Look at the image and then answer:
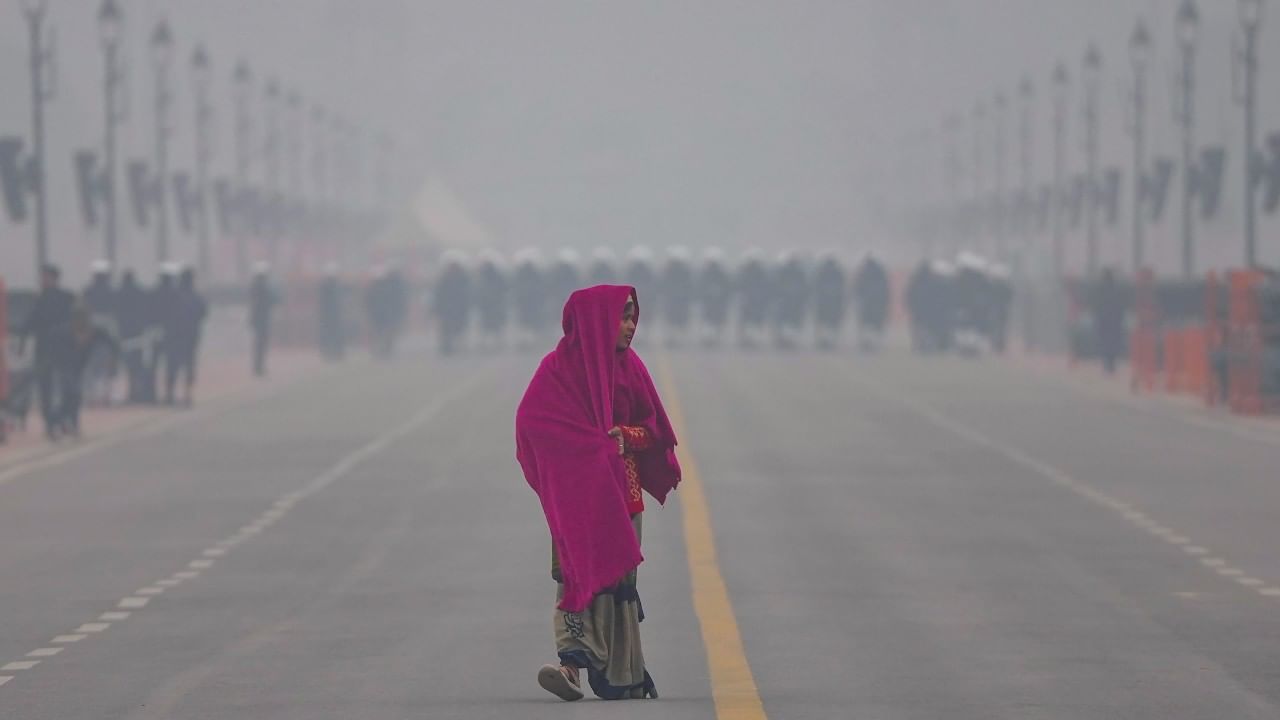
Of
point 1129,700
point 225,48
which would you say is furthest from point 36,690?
point 225,48

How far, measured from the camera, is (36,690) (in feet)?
40.7

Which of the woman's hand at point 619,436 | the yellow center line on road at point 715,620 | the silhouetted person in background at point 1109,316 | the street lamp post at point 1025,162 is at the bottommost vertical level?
the yellow center line on road at point 715,620

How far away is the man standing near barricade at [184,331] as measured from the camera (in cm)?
3931

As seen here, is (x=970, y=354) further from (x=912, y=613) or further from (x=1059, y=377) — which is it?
(x=912, y=613)

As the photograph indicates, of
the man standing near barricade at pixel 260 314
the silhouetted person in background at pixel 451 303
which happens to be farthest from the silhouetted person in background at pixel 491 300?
the man standing near barricade at pixel 260 314

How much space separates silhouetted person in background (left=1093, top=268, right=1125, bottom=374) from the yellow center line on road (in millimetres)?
25429

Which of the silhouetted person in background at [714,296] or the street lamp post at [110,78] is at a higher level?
the street lamp post at [110,78]

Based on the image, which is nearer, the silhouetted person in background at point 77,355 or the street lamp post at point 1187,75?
the silhouetted person in background at point 77,355

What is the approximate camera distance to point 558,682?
38.1ft

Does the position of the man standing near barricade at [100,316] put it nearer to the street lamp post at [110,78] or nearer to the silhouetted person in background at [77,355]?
the street lamp post at [110,78]

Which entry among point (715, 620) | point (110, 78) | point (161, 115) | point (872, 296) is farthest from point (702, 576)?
point (872, 296)

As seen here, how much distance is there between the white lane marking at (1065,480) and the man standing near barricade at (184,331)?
369 inches

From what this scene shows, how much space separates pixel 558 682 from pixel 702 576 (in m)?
5.57

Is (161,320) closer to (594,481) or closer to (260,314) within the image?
(260,314)
